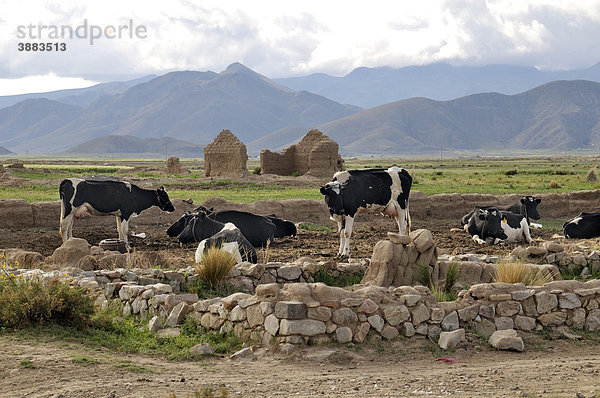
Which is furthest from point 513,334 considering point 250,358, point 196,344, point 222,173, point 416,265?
point 222,173

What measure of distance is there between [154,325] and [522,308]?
18.0 ft

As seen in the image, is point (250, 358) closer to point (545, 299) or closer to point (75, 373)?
point (75, 373)

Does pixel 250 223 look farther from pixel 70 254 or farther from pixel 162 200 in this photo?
pixel 70 254

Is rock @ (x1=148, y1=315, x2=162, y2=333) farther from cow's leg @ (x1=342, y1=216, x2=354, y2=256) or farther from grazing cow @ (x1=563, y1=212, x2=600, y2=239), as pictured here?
grazing cow @ (x1=563, y1=212, x2=600, y2=239)

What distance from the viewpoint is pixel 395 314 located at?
31.9 feet

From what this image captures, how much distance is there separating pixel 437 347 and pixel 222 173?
46.4 meters

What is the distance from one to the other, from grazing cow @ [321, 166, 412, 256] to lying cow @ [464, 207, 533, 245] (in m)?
2.44

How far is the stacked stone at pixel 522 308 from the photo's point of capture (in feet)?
33.2

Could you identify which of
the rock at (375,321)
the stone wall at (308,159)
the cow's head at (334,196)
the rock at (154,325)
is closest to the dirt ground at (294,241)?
the cow's head at (334,196)

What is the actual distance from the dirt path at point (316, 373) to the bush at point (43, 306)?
1.66 feet

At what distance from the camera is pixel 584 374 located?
331 inches

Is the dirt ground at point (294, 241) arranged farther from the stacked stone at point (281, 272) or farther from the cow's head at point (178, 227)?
the stacked stone at point (281, 272)

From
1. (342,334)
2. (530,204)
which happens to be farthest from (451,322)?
(530,204)

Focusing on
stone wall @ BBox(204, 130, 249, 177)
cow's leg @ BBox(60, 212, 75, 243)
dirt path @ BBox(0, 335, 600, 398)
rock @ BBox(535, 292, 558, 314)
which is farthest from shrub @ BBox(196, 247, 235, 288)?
stone wall @ BBox(204, 130, 249, 177)
